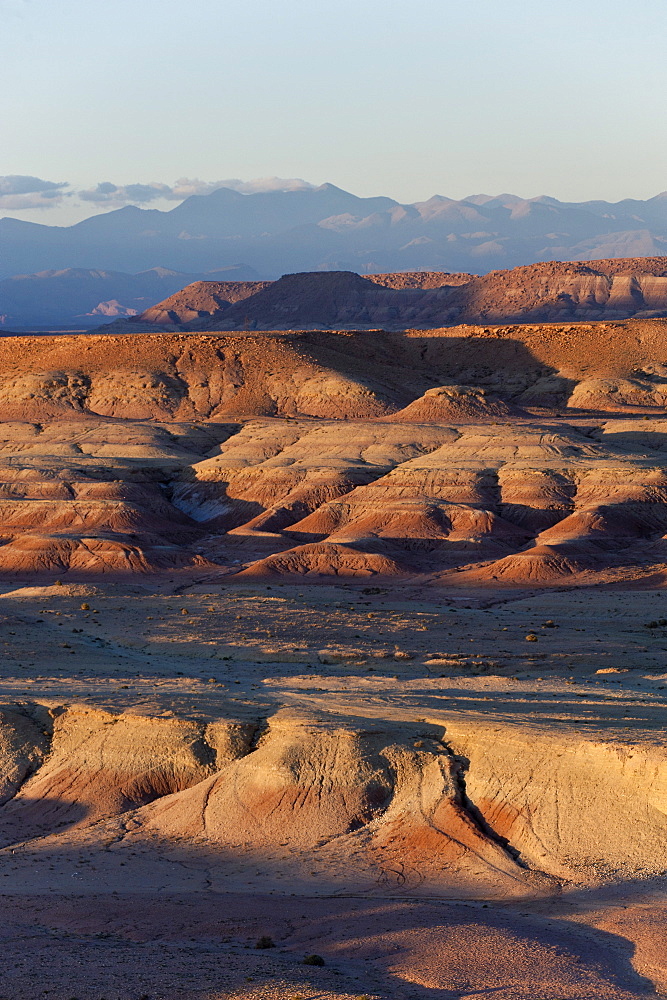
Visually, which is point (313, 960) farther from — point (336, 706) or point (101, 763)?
point (336, 706)

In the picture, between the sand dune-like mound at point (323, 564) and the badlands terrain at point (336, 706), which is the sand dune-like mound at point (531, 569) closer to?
the badlands terrain at point (336, 706)

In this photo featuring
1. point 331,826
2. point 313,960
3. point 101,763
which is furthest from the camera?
point 101,763

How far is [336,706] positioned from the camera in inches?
1512

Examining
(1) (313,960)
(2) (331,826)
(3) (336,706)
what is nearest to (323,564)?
(3) (336,706)

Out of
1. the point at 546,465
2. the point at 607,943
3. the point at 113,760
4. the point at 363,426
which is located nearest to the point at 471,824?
the point at 607,943

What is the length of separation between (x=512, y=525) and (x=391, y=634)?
1258 inches

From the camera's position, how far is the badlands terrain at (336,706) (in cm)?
2478

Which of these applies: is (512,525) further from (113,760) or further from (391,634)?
(113,760)

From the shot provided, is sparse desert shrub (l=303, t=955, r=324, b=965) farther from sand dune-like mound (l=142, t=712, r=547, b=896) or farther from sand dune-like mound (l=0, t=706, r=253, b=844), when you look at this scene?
sand dune-like mound (l=0, t=706, r=253, b=844)

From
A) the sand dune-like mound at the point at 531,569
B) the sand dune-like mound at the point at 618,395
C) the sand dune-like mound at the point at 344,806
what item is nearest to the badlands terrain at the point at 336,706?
the sand dune-like mound at the point at 344,806

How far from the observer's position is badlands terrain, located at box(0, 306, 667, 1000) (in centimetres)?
2478

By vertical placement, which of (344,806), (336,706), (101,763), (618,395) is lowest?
(344,806)

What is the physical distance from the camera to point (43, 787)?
119 ft

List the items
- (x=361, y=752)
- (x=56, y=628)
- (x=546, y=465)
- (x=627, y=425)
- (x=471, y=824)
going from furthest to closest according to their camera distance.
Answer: (x=627, y=425) < (x=546, y=465) < (x=56, y=628) < (x=361, y=752) < (x=471, y=824)
